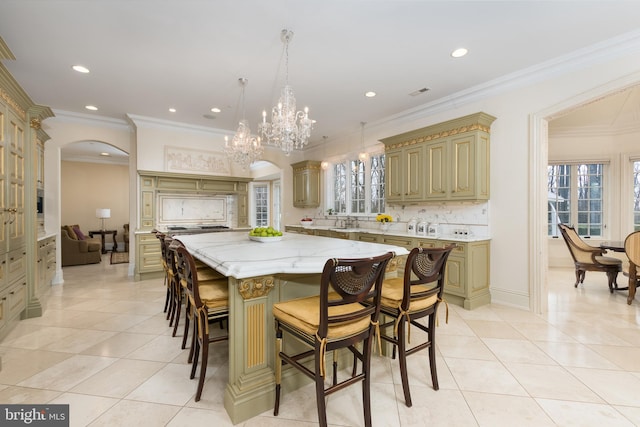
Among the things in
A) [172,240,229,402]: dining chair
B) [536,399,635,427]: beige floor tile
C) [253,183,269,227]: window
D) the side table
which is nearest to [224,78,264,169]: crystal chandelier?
[172,240,229,402]: dining chair

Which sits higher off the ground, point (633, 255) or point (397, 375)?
point (633, 255)

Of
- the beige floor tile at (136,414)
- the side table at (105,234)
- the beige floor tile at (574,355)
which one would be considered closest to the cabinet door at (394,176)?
the beige floor tile at (574,355)

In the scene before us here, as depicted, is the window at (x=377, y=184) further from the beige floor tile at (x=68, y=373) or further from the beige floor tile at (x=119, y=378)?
the beige floor tile at (x=68, y=373)

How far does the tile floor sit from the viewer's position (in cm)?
183

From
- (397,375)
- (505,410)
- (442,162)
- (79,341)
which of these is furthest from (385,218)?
(79,341)

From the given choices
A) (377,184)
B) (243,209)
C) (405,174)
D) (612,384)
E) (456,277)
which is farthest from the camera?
(243,209)

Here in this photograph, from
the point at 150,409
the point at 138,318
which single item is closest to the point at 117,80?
the point at 138,318

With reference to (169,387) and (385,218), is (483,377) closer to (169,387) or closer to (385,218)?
(169,387)

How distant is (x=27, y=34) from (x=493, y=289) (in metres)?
5.91

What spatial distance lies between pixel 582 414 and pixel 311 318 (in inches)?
71.5

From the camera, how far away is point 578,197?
6168 mm

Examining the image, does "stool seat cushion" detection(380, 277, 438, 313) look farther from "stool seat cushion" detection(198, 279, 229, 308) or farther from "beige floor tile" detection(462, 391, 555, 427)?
"stool seat cushion" detection(198, 279, 229, 308)

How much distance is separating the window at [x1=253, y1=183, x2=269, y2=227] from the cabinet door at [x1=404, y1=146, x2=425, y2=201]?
6.58 meters

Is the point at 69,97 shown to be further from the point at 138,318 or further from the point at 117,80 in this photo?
the point at 138,318
